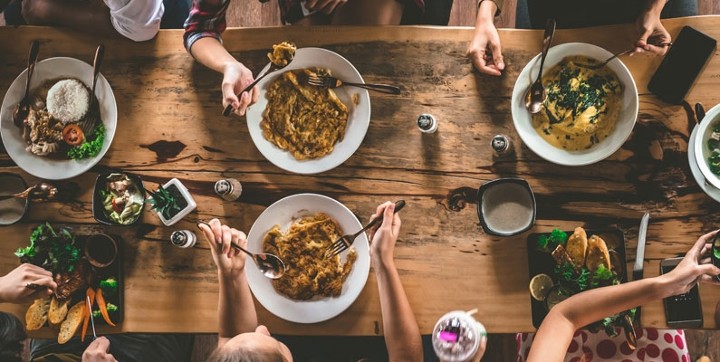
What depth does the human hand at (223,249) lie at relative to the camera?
6.69 feet

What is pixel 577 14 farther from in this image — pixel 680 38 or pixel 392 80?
pixel 392 80

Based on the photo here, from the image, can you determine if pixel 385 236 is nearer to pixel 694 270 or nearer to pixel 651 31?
pixel 694 270

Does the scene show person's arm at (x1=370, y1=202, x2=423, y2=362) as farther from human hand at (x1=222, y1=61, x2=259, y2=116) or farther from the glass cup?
human hand at (x1=222, y1=61, x2=259, y2=116)

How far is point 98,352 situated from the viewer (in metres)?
2.28

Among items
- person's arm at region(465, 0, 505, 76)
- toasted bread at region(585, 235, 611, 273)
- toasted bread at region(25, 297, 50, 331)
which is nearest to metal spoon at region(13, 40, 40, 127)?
toasted bread at region(25, 297, 50, 331)

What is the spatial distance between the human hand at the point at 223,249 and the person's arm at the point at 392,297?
480mm

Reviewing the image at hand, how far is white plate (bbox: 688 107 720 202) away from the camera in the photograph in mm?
1976

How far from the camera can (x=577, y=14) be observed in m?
2.39

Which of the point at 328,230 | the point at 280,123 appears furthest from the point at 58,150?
the point at 328,230

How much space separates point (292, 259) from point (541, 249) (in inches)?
34.5

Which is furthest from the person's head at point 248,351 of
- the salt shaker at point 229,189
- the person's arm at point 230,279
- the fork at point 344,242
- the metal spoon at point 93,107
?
the metal spoon at point 93,107

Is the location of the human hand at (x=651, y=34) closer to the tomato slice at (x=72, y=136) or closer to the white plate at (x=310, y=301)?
the white plate at (x=310, y=301)

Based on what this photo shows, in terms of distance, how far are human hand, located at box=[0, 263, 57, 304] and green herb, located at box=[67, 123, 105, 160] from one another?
17.2 inches

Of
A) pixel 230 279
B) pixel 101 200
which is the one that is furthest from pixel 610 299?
pixel 101 200
